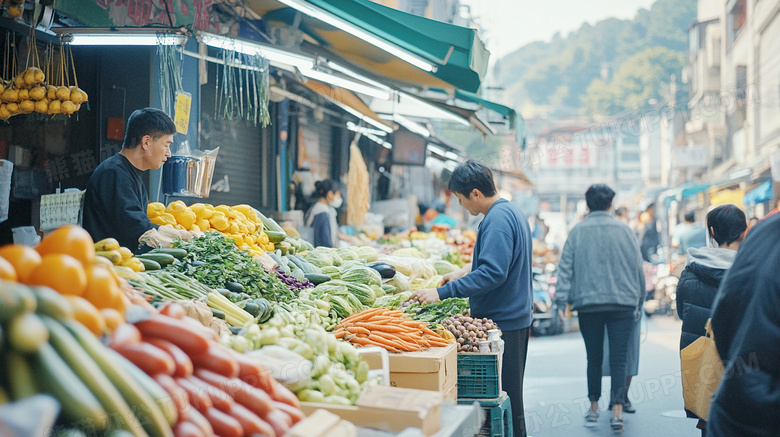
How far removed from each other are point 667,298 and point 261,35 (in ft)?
37.8

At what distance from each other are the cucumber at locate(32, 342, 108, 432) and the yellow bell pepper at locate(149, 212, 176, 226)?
365 cm

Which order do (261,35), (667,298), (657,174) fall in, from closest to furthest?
1. (261,35)
2. (667,298)
3. (657,174)

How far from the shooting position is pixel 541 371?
31.6ft

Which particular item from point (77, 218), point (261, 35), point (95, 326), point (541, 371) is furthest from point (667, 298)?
point (95, 326)

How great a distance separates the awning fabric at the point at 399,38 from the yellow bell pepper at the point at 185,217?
82.6 inches

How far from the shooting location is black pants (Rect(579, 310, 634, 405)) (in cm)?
670

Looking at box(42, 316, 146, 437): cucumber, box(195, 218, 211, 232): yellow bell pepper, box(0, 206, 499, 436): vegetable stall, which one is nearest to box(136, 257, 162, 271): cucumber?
box(0, 206, 499, 436): vegetable stall

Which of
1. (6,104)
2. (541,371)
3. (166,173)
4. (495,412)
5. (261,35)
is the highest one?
(261,35)

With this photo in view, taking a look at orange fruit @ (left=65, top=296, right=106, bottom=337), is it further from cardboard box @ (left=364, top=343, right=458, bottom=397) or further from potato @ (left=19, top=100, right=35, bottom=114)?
potato @ (left=19, top=100, right=35, bottom=114)

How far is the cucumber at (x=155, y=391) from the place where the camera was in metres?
2.20

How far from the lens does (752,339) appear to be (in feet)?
8.35

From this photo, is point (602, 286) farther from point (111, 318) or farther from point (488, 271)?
point (111, 318)

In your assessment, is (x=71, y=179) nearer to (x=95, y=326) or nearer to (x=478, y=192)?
(x=478, y=192)

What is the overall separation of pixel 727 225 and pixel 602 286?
5.11 feet
